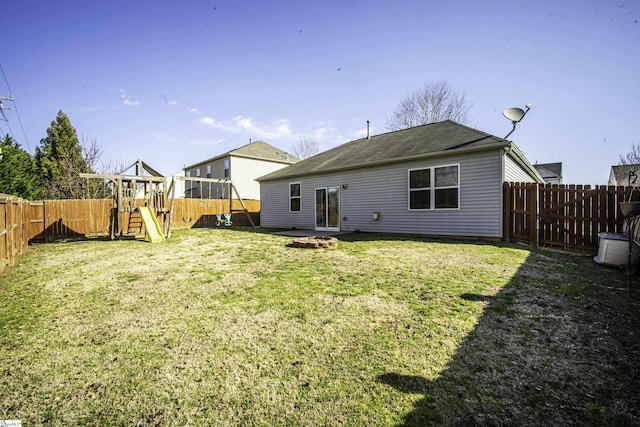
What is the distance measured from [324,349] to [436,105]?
83.0 feet

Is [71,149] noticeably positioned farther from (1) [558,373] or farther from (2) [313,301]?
(1) [558,373]

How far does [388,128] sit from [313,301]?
2445 centimetres

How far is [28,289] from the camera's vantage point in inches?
179

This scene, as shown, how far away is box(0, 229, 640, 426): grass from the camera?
184 cm

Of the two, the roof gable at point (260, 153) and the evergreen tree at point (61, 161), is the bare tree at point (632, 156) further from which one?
the evergreen tree at point (61, 161)

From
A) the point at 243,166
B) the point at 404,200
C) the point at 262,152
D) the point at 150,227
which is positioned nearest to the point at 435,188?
the point at 404,200

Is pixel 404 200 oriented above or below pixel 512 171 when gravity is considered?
below

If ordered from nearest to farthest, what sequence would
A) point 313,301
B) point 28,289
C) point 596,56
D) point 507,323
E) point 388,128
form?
point 507,323, point 313,301, point 28,289, point 596,56, point 388,128

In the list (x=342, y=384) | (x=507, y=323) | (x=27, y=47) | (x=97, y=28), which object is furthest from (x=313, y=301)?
(x=27, y=47)

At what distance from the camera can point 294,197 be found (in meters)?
14.9

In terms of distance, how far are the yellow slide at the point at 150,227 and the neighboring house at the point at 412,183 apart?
6.27 meters

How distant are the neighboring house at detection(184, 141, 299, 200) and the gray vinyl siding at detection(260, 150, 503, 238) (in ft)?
29.0

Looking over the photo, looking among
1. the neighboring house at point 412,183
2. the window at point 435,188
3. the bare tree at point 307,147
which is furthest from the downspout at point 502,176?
the bare tree at point 307,147

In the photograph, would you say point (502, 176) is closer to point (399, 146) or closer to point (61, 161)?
point (399, 146)
